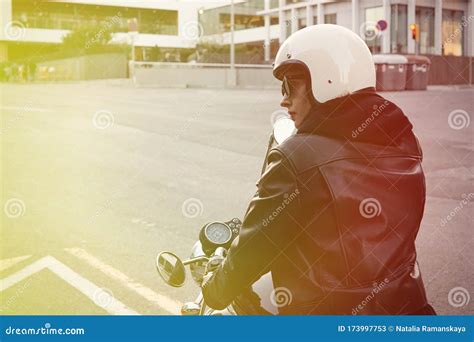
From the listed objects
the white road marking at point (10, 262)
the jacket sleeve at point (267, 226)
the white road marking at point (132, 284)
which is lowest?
the white road marking at point (132, 284)

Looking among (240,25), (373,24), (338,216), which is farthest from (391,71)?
(240,25)

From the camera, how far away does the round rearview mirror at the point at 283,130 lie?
2.18 metres

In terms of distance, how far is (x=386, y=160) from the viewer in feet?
6.18

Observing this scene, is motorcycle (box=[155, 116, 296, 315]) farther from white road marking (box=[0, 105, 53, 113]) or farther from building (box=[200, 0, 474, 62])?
building (box=[200, 0, 474, 62])

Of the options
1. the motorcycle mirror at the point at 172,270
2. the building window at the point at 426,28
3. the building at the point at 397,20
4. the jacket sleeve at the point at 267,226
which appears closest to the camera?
the jacket sleeve at the point at 267,226

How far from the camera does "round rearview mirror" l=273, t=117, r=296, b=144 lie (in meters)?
2.18

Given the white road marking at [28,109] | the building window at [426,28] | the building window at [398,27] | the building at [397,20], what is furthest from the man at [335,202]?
the building window at [426,28]

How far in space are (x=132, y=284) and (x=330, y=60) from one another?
2919mm

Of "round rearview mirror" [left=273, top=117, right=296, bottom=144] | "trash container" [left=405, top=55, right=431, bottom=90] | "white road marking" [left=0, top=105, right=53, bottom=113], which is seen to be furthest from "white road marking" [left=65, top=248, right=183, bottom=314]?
"trash container" [left=405, top=55, right=431, bottom=90]

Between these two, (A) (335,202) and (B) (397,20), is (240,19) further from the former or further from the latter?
(A) (335,202)

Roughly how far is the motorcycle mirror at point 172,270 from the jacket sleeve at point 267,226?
0.24m

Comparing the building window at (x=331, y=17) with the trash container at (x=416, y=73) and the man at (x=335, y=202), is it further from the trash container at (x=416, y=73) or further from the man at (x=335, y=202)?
the man at (x=335, y=202)

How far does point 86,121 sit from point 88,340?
1291 cm

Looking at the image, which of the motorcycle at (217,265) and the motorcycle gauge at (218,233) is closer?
the motorcycle at (217,265)
